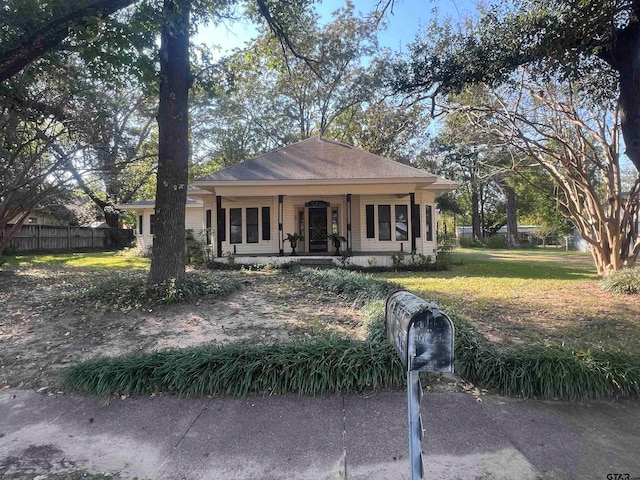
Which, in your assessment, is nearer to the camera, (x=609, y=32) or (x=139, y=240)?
(x=609, y=32)

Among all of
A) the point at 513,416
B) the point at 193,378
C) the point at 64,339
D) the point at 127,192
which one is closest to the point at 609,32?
the point at 513,416

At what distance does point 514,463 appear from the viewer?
2596mm

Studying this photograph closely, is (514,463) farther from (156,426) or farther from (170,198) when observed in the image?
(170,198)

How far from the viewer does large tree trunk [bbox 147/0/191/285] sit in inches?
282

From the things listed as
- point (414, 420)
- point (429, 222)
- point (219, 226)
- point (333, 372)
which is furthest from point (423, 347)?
point (429, 222)

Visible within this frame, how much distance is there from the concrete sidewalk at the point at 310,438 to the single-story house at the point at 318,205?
10653 mm

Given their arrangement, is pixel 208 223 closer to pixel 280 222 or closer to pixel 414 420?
pixel 280 222

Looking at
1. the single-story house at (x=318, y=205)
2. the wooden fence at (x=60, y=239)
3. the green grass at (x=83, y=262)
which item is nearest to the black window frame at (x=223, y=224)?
the single-story house at (x=318, y=205)

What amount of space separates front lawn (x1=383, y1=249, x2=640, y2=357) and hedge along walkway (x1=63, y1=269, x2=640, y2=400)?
768 mm

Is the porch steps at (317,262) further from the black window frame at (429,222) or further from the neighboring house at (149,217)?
the neighboring house at (149,217)

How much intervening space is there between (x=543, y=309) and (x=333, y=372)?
201 inches

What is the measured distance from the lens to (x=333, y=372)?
365 centimetres

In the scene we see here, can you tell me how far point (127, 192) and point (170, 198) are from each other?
921 inches

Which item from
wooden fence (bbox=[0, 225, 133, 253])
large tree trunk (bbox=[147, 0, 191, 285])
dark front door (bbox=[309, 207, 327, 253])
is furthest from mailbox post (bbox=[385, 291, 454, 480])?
wooden fence (bbox=[0, 225, 133, 253])
